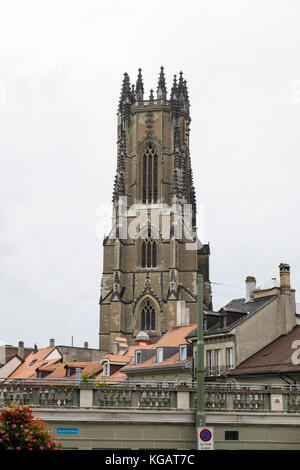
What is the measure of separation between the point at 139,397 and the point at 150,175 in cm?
8693

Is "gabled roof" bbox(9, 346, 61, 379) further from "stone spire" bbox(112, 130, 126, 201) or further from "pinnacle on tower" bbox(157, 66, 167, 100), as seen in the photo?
"pinnacle on tower" bbox(157, 66, 167, 100)

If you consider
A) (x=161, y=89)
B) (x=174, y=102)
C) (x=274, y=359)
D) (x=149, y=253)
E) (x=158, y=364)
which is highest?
(x=161, y=89)

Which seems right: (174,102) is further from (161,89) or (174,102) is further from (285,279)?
(285,279)

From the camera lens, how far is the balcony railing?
70.3ft

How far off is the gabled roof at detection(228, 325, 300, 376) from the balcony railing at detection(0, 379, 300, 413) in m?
10.5

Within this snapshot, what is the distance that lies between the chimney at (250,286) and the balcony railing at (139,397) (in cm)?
2235

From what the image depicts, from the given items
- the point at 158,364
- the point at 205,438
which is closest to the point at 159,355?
the point at 158,364

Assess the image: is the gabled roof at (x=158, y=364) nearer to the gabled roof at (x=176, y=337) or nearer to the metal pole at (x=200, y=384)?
the gabled roof at (x=176, y=337)

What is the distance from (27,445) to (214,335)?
27.2m

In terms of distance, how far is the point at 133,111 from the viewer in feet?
363

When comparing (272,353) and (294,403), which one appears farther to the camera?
(272,353)

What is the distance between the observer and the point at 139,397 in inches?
869
